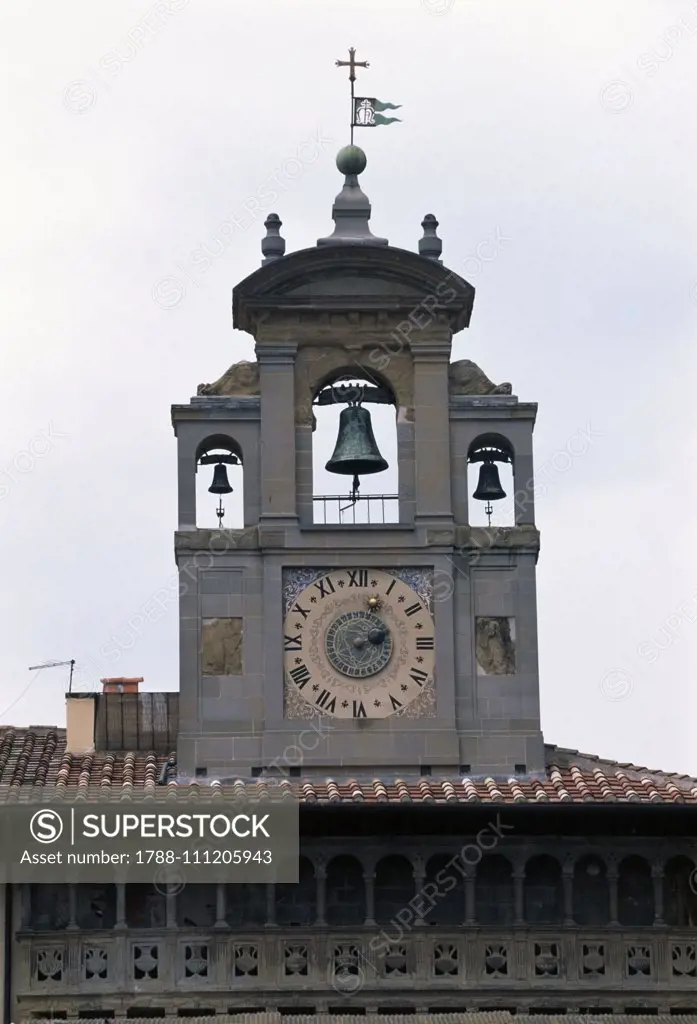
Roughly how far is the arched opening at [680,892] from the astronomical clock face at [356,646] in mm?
4823

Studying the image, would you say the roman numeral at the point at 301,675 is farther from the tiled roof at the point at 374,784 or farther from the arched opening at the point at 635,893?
the arched opening at the point at 635,893

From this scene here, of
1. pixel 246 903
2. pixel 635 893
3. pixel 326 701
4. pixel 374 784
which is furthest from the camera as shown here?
pixel 326 701

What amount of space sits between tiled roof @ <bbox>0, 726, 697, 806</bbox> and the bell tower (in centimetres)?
50

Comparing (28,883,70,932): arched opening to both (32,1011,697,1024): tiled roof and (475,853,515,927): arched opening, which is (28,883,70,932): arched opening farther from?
(475,853,515,927): arched opening

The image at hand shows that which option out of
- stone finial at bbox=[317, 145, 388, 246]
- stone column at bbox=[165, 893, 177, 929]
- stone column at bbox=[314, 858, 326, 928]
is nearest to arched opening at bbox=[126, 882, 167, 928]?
stone column at bbox=[165, 893, 177, 929]

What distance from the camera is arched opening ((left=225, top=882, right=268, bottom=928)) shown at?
49.6 m

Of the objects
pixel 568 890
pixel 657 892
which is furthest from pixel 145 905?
pixel 657 892

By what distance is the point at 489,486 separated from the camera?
174 feet

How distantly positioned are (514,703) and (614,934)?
13.6ft

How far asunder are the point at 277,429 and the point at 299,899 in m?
7.56

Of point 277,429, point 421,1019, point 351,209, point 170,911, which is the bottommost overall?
point 421,1019

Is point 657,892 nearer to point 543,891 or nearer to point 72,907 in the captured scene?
point 543,891

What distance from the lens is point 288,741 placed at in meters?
51.1

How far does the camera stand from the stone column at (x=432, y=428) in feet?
171
